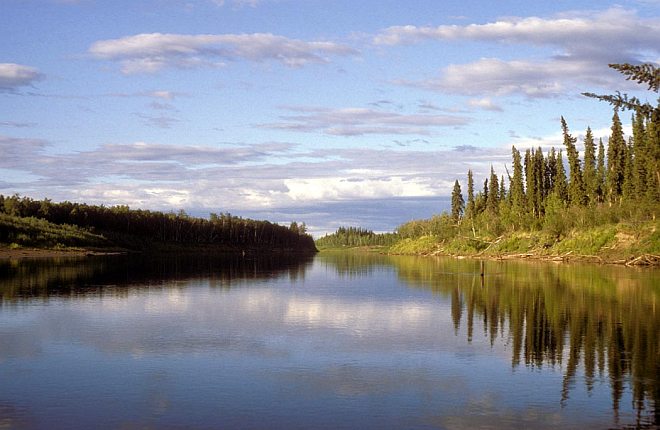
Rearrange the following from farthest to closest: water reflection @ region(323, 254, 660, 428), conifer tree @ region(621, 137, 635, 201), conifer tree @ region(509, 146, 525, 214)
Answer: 1. conifer tree @ region(509, 146, 525, 214)
2. conifer tree @ region(621, 137, 635, 201)
3. water reflection @ region(323, 254, 660, 428)

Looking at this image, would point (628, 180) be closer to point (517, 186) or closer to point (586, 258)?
point (586, 258)

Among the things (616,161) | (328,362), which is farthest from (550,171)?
(328,362)

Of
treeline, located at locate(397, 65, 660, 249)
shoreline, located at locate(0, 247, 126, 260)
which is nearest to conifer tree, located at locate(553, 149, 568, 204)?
treeline, located at locate(397, 65, 660, 249)

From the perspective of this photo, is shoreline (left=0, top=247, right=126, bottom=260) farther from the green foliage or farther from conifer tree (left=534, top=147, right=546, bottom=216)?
conifer tree (left=534, top=147, right=546, bottom=216)

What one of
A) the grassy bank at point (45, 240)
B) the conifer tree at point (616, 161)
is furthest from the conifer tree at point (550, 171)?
the grassy bank at point (45, 240)

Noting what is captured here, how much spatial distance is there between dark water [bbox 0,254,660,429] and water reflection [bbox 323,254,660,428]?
103 millimetres

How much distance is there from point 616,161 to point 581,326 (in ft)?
353

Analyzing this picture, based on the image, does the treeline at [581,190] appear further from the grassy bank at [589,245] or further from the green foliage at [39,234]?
the green foliage at [39,234]

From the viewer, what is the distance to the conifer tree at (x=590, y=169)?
13638 centimetres

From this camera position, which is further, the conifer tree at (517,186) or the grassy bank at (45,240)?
the conifer tree at (517,186)

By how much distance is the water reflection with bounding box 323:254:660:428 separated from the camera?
2288 centimetres

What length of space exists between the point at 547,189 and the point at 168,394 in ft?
530

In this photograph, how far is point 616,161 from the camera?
13212cm

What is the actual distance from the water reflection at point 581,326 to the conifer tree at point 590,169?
76201 mm
